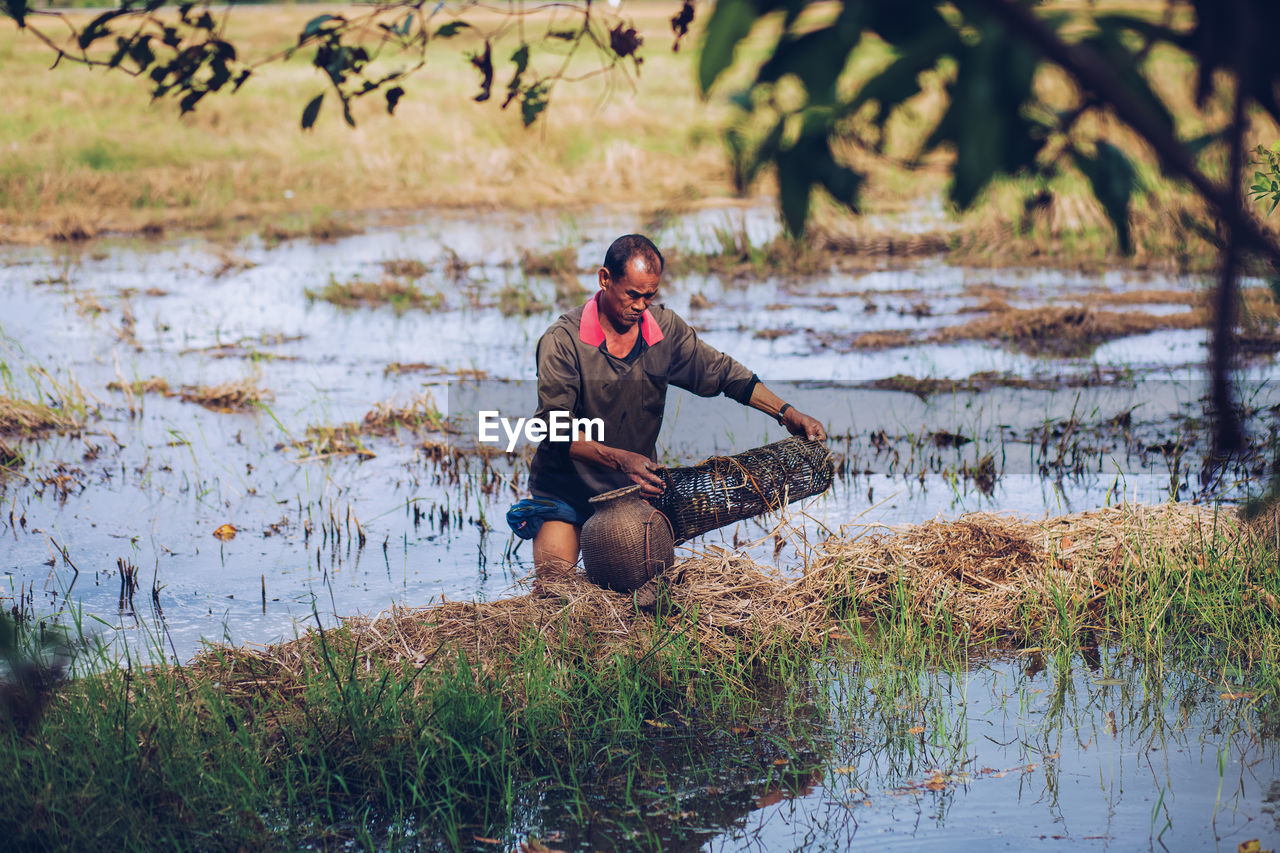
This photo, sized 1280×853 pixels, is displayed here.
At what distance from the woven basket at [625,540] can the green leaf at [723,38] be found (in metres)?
3.01

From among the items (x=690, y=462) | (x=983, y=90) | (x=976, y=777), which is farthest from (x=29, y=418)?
(x=983, y=90)

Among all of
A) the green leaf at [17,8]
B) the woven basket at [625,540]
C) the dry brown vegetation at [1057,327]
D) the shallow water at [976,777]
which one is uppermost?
the green leaf at [17,8]

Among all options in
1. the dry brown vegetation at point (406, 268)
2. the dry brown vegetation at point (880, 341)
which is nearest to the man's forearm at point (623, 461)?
the dry brown vegetation at point (880, 341)

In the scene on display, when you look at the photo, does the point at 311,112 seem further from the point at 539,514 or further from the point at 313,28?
the point at 539,514

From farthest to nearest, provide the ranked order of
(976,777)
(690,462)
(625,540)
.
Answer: (690,462) → (625,540) → (976,777)

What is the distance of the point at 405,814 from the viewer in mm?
3652

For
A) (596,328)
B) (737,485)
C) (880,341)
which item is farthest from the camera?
(880,341)

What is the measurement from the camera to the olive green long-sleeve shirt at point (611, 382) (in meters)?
4.99

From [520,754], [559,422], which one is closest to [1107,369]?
[559,422]

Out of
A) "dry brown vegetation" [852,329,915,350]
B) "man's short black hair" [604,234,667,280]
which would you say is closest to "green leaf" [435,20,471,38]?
"man's short black hair" [604,234,667,280]

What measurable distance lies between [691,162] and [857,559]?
57.8ft

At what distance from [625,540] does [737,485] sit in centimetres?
51

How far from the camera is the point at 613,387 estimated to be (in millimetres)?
5074

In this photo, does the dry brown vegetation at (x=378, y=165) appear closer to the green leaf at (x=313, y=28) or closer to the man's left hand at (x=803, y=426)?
the man's left hand at (x=803, y=426)
